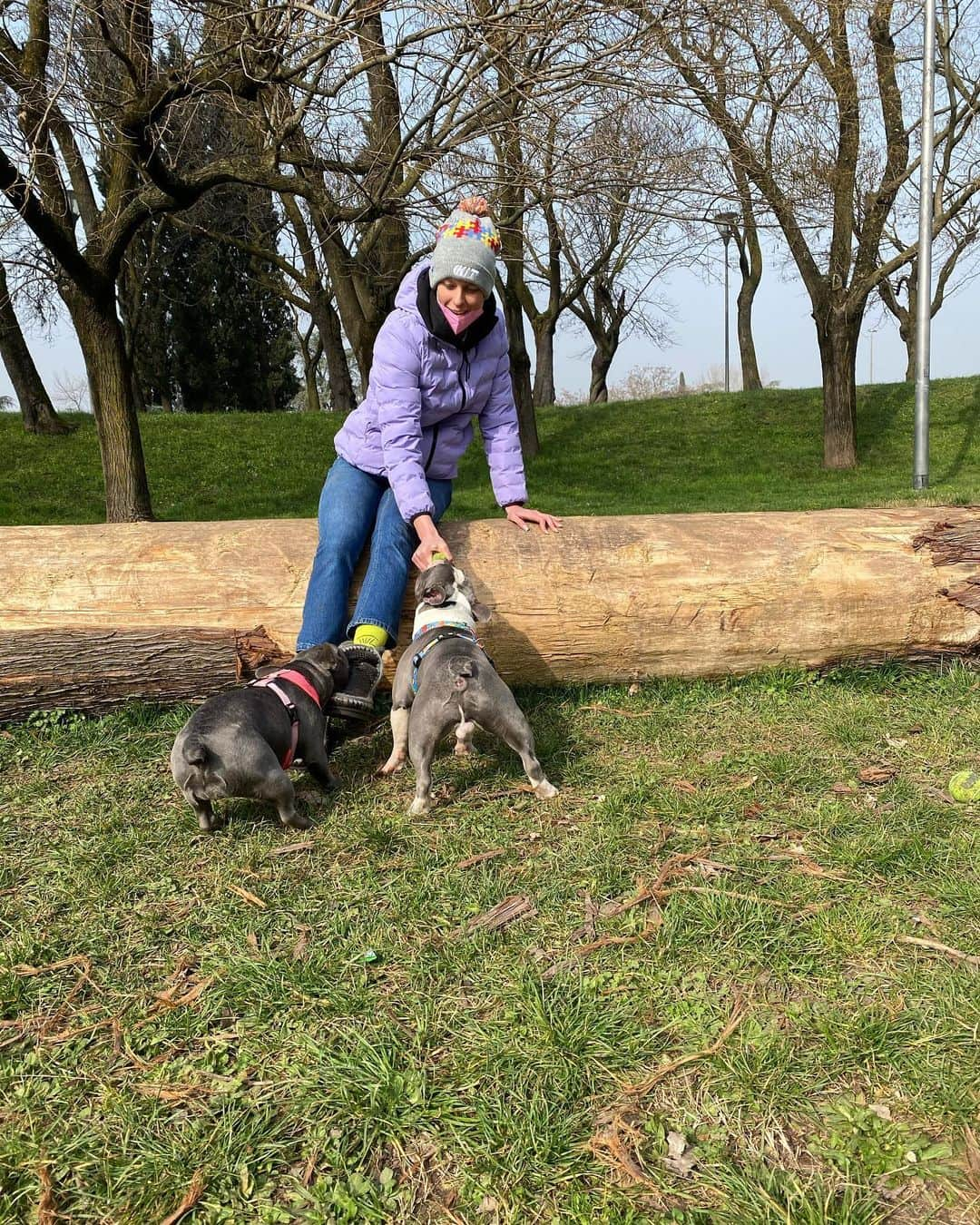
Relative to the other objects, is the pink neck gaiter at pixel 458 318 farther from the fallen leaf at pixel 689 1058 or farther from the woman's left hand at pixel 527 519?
the fallen leaf at pixel 689 1058

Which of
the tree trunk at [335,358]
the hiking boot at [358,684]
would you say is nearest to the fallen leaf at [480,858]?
the hiking boot at [358,684]

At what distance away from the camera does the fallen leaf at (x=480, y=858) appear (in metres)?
3.39

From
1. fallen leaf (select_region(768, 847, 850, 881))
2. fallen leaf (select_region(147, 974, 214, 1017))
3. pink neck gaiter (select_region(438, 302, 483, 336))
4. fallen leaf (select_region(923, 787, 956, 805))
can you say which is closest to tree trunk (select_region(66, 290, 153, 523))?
pink neck gaiter (select_region(438, 302, 483, 336))

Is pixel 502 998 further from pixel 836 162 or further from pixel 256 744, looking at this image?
pixel 836 162

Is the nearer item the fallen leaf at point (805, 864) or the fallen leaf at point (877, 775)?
the fallen leaf at point (805, 864)

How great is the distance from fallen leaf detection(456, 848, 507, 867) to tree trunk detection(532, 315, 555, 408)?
79.9 ft

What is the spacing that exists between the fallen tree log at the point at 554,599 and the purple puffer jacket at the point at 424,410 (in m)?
0.48

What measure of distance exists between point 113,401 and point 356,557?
24.0 ft

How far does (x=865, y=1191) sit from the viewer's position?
76.6 inches

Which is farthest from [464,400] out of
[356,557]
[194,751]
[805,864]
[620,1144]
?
[620,1144]

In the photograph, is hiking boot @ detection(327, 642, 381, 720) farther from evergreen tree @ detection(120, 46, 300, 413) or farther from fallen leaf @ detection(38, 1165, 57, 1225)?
evergreen tree @ detection(120, 46, 300, 413)

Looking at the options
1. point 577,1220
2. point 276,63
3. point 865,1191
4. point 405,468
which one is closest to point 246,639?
point 405,468

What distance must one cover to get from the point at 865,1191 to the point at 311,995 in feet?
5.35

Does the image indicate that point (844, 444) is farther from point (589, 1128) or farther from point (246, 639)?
point (589, 1128)
